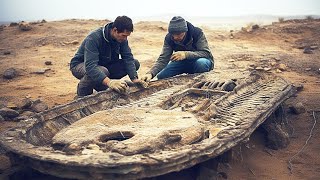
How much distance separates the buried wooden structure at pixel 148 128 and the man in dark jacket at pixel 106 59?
1.12ft

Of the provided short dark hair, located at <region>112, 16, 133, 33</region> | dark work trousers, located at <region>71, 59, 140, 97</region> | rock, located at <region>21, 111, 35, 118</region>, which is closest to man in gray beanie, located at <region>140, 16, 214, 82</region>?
dark work trousers, located at <region>71, 59, 140, 97</region>

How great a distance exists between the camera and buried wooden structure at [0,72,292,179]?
2.83 meters

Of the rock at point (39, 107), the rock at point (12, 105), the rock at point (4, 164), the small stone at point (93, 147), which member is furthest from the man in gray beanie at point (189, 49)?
the small stone at point (93, 147)

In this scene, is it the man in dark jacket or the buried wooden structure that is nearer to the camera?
the buried wooden structure

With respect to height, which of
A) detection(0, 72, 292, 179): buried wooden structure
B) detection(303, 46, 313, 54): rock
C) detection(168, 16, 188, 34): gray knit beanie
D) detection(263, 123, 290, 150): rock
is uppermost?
detection(168, 16, 188, 34): gray knit beanie

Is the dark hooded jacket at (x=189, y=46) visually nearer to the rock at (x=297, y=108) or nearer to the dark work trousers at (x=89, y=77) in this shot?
the dark work trousers at (x=89, y=77)

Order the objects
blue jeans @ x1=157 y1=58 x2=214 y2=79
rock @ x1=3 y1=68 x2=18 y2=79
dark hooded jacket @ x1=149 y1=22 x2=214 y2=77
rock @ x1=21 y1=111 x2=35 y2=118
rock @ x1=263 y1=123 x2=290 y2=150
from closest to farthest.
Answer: rock @ x1=263 y1=123 x2=290 y2=150 < rock @ x1=21 y1=111 x2=35 y2=118 < dark hooded jacket @ x1=149 y1=22 x2=214 y2=77 < blue jeans @ x1=157 y1=58 x2=214 y2=79 < rock @ x1=3 y1=68 x2=18 y2=79

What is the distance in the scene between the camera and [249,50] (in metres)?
12.4

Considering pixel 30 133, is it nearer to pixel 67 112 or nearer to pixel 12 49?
pixel 67 112

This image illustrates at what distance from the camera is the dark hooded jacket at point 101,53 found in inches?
208

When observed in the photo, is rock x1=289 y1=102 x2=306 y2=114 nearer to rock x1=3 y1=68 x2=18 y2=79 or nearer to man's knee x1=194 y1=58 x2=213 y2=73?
man's knee x1=194 y1=58 x2=213 y2=73

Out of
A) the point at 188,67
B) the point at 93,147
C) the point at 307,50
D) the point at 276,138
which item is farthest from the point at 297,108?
the point at 307,50

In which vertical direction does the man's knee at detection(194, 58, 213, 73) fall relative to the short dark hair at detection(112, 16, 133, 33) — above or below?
below

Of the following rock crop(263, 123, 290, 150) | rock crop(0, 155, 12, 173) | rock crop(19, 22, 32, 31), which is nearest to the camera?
rock crop(0, 155, 12, 173)
